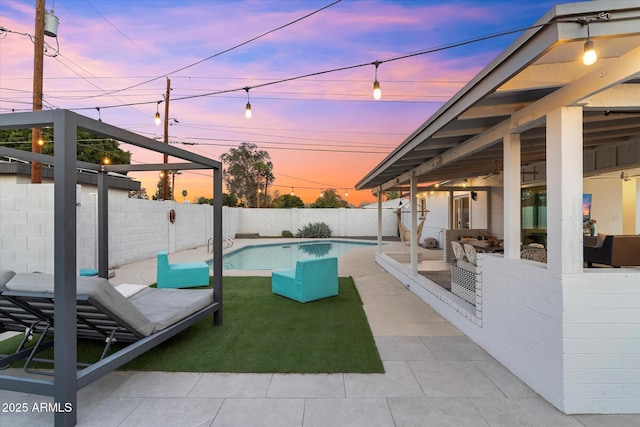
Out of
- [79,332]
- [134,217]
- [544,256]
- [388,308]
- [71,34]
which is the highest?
[71,34]

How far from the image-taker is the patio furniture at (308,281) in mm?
Result: 5406

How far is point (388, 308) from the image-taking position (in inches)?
201

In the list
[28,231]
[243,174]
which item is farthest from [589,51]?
[243,174]

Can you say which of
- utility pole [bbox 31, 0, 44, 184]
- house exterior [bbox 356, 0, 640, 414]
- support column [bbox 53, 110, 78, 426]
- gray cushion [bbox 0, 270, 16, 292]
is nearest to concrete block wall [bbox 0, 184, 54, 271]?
utility pole [bbox 31, 0, 44, 184]

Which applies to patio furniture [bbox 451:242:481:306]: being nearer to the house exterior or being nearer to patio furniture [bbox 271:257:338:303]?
the house exterior

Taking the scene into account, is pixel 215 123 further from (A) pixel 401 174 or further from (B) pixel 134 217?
(A) pixel 401 174

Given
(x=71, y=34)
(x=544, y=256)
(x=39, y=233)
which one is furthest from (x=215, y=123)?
(x=544, y=256)

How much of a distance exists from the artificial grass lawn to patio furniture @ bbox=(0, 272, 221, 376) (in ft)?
1.11

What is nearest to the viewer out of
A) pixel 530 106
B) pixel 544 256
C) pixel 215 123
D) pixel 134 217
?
pixel 530 106

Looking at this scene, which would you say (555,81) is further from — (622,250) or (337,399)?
(622,250)

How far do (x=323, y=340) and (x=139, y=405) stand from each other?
192cm

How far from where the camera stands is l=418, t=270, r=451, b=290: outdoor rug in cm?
566

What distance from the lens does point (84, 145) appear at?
17.9m

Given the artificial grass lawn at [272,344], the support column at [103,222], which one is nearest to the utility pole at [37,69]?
the support column at [103,222]
